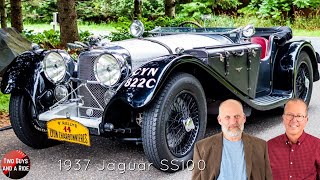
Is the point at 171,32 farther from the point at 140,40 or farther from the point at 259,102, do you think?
the point at 259,102

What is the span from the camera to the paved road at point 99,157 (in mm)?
4211

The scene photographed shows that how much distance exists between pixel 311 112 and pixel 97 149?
309 cm

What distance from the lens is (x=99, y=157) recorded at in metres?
4.69

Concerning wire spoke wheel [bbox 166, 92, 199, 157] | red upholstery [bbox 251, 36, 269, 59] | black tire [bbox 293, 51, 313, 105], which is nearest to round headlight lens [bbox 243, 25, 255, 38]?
red upholstery [bbox 251, 36, 269, 59]

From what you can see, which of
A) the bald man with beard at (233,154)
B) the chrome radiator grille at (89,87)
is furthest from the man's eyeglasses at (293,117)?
the chrome radiator grille at (89,87)

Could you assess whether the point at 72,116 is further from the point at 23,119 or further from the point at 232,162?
the point at 232,162

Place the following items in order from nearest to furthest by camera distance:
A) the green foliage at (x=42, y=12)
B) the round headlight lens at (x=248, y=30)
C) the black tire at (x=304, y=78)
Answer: the round headlight lens at (x=248, y=30) → the black tire at (x=304, y=78) → the green foliage at (x=42, y=12)

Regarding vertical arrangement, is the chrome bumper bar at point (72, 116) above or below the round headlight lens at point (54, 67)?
below

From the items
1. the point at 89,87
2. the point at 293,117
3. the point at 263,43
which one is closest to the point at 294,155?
the point at 293,117

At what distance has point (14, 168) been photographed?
438cm

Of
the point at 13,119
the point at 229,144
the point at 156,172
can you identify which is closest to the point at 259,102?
the point at 156,172

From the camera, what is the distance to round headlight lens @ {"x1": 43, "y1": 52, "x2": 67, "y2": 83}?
189 inches

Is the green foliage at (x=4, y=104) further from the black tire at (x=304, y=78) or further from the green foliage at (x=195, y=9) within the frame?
the green foliage at (x=195, y=9)

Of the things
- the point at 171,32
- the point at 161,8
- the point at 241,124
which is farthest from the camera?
the point at 161,8
